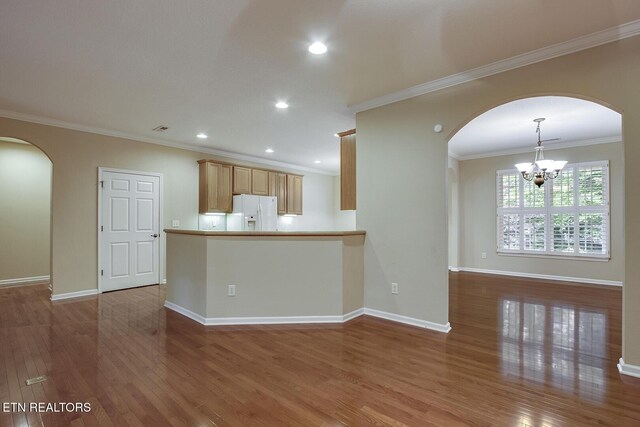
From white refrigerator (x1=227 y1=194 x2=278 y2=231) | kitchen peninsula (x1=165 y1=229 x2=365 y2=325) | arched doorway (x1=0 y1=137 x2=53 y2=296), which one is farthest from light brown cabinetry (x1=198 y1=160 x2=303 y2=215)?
kitchen peninsula (x1=165 y1=229 x2=365 y2=325)

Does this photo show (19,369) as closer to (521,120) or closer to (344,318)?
(344,318)

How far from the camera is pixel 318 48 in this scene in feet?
8.84

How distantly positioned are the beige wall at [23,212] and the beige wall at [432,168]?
6092 mm

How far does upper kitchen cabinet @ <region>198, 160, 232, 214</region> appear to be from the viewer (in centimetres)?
627

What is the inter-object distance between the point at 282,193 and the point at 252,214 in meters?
1.30

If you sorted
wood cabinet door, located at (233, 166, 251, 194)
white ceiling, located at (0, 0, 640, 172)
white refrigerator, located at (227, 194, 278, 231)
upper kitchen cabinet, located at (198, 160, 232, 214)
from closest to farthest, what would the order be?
white ceiling, located at (0, 0, 640, 172) < upper kitchen cabinet, located at (198, 160, 232, 214) < white refrigerator, located at (227, 194, 278, 231) < wood cabinet door, located at (233, 166, 251, 194)

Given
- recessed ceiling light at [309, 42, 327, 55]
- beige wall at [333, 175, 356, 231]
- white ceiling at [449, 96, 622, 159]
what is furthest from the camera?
beige wall at [333, 175, 356, 231]

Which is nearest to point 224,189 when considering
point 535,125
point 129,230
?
point 129,230

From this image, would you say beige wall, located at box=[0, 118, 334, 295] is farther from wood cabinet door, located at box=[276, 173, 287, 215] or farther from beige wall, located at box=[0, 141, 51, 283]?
wood cabinet door, located at box=[276, 173, 287, 215]

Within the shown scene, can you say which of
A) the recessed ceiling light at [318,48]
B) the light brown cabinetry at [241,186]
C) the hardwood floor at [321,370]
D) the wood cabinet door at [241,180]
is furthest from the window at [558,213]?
the recessed ceiling light at [318,48]

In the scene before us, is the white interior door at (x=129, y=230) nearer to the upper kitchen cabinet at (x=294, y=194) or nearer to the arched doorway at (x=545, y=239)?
the upper kitchen cabinet at (x=294, y=194)

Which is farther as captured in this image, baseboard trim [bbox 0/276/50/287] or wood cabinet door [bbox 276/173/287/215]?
wood cabinet door [bbox 276/173/287/215]

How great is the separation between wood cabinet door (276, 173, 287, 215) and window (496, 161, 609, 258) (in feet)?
16.0

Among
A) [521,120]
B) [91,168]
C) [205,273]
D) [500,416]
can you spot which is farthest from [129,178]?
[521,120]
